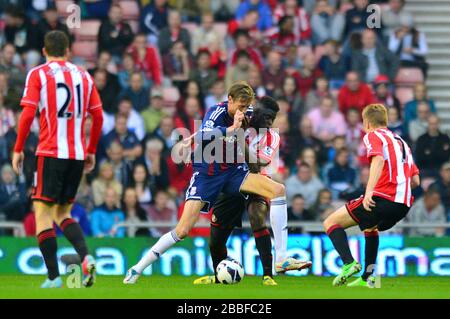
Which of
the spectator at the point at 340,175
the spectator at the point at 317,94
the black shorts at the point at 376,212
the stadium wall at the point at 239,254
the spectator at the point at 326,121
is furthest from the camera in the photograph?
the spectator at the point at 317,94

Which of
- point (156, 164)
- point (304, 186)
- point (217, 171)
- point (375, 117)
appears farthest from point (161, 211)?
point (375, 117)

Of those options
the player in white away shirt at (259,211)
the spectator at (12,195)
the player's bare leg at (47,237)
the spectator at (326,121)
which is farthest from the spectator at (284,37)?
the player's bare leg at (47,237)

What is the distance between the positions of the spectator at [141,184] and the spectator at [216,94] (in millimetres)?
1480

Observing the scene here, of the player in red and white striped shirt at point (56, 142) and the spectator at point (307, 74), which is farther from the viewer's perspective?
the spectator at point (307, 74)

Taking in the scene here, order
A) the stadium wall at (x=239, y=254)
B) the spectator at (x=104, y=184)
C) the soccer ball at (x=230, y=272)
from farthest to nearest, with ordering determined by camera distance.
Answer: the spectator at (x=104, y=184)
the stadium wall at (x=239, y=254)
the soccer ball at (x=230, y=272)

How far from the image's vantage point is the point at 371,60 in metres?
18.1

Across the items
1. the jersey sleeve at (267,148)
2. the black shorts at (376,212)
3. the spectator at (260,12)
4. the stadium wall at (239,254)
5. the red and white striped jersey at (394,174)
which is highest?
the spectator at (260,12)

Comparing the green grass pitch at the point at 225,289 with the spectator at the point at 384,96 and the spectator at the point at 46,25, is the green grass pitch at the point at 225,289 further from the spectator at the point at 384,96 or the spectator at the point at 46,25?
the spectator at the point at 46,25

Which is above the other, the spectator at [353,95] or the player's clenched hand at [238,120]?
the spectator at [353,95]

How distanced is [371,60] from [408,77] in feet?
2.09

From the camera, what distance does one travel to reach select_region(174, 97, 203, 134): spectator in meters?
17.3

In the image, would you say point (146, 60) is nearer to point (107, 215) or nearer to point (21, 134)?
point (107, 215)

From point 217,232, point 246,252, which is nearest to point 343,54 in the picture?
point 246,252

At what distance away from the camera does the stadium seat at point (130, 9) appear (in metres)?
18.6
